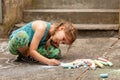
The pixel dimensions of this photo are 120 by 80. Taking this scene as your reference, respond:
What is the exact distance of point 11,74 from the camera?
358 cm

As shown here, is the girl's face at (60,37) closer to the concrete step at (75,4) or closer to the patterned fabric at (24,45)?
the patterned fabric at (24,45)

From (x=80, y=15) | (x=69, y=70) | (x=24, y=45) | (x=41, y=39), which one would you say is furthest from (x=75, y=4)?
(x=69, y=70)

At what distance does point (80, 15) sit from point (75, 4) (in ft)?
2.33

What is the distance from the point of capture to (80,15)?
6.34m

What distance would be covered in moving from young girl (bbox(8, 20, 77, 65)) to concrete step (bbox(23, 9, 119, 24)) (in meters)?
2.21

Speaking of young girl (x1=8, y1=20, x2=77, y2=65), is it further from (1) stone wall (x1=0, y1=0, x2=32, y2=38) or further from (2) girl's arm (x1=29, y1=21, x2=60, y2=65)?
(1) stone wall (x1=0, y1=0, x2=32, y2=38)

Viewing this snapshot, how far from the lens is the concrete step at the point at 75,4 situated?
6848 millimetres

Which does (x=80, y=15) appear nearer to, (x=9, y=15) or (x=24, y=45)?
(x=9, y=15)

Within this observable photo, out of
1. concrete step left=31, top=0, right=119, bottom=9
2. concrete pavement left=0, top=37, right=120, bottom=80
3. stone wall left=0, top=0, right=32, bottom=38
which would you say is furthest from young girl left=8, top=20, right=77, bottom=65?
concrete step left=31, top=0, right=119, bottom=9

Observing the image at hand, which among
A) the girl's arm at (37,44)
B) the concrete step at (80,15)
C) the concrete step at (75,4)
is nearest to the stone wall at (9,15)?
the concrete step at (80,15)

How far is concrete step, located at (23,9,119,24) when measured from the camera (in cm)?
628

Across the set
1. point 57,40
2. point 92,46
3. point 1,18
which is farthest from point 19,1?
point 57,40

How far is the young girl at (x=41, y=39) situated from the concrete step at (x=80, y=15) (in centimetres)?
221

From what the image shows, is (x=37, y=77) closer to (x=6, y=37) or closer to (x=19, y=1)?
(x=6, y=37)
